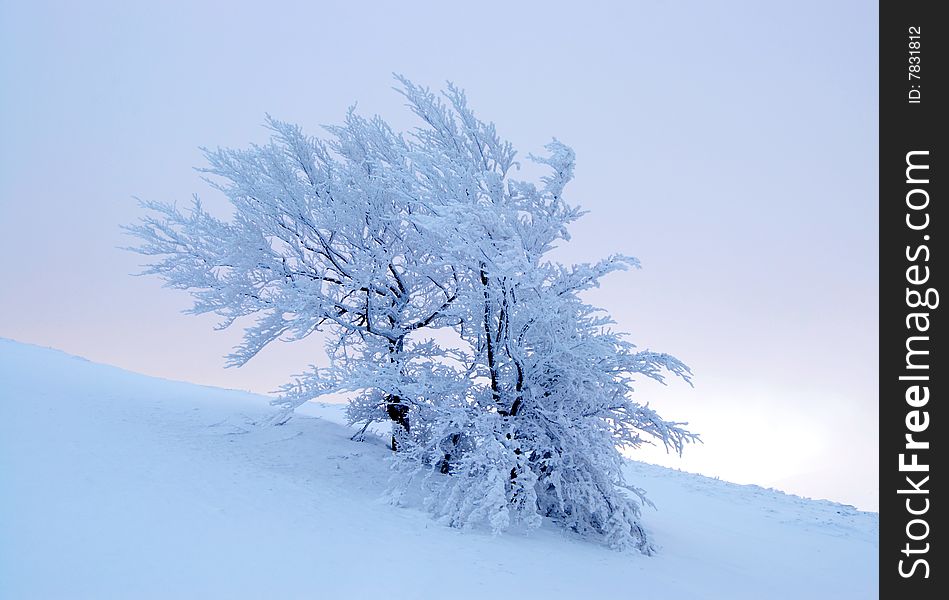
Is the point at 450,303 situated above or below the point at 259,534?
above

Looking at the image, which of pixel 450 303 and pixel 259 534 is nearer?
pixel 259 534

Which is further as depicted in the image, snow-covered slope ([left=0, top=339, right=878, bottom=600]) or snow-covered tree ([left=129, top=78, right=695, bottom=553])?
snow-covered tree ([left=129, top=78, right=695, bottom=553])

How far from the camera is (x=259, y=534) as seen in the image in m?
6.49

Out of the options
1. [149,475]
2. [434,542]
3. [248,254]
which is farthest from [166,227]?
[434,542]

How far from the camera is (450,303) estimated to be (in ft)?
36.2

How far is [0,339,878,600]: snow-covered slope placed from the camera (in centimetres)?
545

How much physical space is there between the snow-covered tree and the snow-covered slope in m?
0.74

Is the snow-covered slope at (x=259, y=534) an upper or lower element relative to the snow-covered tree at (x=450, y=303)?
lower

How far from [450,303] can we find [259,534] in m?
5.38

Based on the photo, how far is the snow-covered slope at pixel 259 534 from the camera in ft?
17.9

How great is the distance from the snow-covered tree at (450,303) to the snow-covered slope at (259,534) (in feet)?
2.41
